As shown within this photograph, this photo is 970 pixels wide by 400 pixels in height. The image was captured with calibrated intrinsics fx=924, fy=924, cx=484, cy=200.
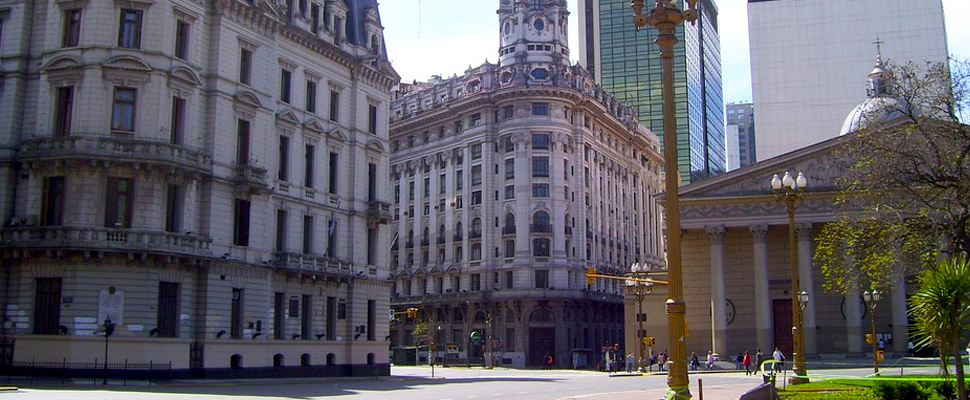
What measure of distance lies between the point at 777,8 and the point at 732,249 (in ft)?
230

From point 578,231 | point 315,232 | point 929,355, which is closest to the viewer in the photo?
point 315,232

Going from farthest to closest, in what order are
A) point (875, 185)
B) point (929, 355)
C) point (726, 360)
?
point (726, 360), point (929, 355), point (875, 185)

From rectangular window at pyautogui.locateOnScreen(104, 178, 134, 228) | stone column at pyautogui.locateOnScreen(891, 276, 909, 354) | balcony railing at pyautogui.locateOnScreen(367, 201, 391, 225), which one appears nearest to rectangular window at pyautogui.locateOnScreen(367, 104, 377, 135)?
balcony railing at pyautogui.locateOnScreen(367, 201, 391, 225)

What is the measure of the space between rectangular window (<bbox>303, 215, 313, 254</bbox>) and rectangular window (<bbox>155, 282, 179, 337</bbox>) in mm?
10728

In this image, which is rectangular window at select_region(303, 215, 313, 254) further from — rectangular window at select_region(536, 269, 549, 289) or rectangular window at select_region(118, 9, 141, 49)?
rectangular window at select_region(536, 269, 549, 289)

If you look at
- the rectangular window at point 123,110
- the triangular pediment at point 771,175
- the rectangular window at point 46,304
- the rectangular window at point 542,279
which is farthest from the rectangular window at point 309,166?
the rectangular window at point 542,279

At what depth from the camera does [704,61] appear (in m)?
164

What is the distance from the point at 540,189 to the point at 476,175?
8479 mm

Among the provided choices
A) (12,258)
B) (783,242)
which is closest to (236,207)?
(12,258)

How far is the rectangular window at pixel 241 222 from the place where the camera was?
4725 centimetres

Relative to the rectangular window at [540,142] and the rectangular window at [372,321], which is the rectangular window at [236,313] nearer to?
the rectangular window at [372,321]

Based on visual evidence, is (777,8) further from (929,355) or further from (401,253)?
(929,355)

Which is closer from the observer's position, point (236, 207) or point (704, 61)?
point (236, 207)

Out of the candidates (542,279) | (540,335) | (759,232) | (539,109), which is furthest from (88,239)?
(539,109)
